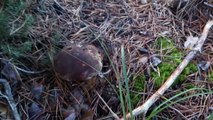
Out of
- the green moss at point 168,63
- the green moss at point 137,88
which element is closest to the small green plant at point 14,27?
the green moss at point 137,88

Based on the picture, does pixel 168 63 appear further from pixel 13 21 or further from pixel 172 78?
pixel 13 21

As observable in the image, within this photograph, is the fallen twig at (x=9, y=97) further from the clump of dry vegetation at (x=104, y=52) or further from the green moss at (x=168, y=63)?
the green moss at (x=168, y=63)

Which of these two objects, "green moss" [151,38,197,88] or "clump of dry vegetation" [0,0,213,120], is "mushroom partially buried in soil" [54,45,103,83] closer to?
"clump of dry vegetation" [0,0,213,120]

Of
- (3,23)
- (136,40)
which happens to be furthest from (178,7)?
(3,23)

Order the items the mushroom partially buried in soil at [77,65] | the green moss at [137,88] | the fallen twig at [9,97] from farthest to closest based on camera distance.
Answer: the green moss at [137,88]
the mushroom partially buried in soil at [77,65]
the fallen twig at [9,97]

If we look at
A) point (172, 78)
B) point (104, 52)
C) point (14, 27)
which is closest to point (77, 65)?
point (104, 52)

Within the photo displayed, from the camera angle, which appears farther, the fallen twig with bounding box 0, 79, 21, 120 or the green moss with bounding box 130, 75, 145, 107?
the green moss with bounding box 130, 75, 145, 107

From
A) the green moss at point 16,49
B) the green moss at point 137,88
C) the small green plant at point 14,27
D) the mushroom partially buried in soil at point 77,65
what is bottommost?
the green moss at point 137,88

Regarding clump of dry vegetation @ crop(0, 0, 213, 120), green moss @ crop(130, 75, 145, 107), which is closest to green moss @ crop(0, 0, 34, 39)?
clump of dry vegetation @ crop(0, 0, 213, 120)
